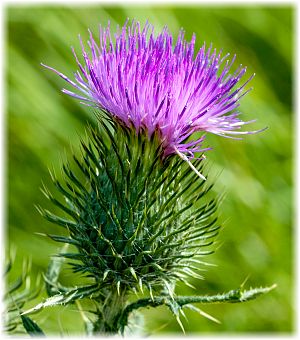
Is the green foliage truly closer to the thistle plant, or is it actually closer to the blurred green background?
the thistle plant

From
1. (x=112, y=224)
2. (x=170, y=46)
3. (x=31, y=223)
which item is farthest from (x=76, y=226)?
(x=31, y=223)

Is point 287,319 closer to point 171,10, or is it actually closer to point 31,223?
point 31,223

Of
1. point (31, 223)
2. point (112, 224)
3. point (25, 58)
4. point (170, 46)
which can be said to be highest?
point (25, 58)

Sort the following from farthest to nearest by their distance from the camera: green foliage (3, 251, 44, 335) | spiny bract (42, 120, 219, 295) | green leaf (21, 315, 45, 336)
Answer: green foliage (3, 251, 44, 335) → spiny bract (42, 120, 219, 295) → green leaf (21, 315, 45, 336)

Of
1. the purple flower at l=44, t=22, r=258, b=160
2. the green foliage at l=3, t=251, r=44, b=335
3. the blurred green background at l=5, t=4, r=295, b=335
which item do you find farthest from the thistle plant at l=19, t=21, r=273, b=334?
the blurred green background at l=5, t=4, r=295, b=335

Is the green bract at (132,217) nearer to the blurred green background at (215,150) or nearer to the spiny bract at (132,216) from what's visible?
the spiny bract at (132,216)

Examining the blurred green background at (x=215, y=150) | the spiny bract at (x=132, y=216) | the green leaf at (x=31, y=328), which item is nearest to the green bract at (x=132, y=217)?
the spiny bract at (x=132, y=216)
